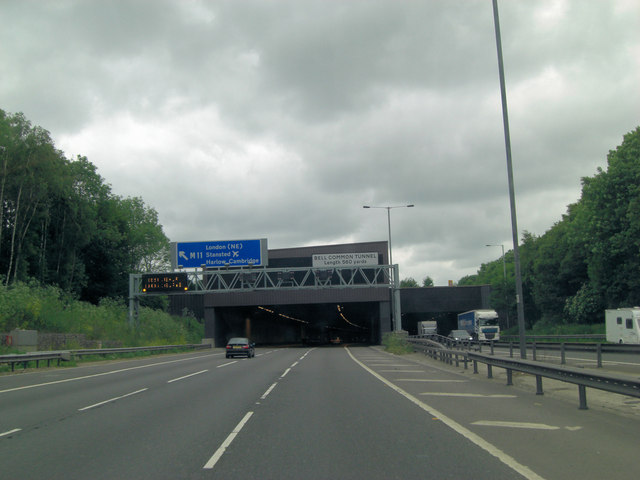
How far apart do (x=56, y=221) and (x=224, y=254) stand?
18.9 m

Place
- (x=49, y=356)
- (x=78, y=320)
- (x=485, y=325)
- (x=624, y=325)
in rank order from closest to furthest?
(x=49, y=356) < (x=624, y=325) < (x=78, y=320) < (x=485, y=325)

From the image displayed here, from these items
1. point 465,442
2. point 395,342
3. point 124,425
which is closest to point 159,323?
point 395,342

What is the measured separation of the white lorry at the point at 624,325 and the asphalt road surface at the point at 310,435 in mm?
22968

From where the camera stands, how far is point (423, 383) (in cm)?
1722

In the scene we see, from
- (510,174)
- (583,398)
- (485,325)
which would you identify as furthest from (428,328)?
(583,398)

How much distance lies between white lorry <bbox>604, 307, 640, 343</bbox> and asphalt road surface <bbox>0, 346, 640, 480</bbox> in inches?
904

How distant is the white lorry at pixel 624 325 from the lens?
32.9m

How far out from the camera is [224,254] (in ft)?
145

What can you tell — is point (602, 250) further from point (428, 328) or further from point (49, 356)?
point (49, 356)

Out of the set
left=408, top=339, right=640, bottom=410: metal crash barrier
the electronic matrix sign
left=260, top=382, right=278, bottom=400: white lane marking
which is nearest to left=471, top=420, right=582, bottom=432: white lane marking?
left=408, top=339, right=640, bottom=410: metal crash barrier

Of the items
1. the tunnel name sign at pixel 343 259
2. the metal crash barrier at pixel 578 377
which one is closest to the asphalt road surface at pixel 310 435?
the metal crash barrier at pixel 578 377

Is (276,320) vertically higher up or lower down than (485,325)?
higher up

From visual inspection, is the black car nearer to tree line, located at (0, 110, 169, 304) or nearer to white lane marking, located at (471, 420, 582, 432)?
tree line, located at (0, 110, 169, 304)

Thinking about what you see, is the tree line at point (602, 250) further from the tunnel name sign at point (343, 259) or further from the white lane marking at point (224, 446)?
the white lane marking at point (224, 446)
